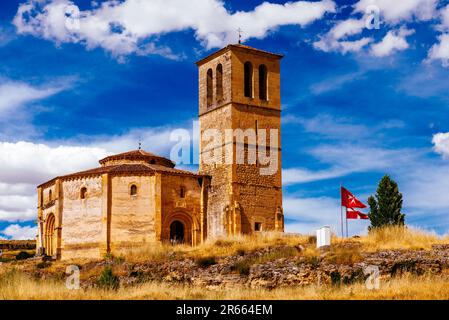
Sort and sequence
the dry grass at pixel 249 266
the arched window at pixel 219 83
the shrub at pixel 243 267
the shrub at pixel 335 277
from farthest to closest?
the arched window at pixel 219 83, the shrub at pixel 243 267, the shrub at pixel 335 277, the dry grass at pixel 249 266

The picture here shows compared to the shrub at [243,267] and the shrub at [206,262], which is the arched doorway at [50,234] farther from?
the shrub at [243,267]

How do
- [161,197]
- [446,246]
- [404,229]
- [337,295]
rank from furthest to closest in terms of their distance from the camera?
[161,197] < [404,229] < [446,246] < [337,295]

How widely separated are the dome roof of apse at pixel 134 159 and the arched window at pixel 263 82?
884 cm

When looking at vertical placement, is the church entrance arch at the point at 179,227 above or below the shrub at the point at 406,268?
above

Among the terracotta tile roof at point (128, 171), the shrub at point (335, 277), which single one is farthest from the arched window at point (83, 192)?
the shrub at point (335, 277)

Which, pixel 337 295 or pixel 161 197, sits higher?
pixel 161 197

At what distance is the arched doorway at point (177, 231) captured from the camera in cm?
4638

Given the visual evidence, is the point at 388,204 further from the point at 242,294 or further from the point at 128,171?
the point at 242,294

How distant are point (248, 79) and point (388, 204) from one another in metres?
13.3

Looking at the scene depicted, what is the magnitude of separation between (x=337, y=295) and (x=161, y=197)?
28181 millimetres

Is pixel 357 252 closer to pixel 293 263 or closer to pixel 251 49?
pixel 293 263

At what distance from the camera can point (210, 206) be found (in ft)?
156

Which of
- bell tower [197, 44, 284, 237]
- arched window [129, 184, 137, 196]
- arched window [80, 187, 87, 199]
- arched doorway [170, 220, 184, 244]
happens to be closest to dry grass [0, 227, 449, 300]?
arched doorway [170, 220, 184, 244]
